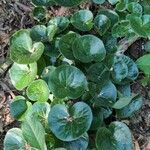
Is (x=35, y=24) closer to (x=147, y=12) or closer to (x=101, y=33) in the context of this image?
(x=101, y=33)

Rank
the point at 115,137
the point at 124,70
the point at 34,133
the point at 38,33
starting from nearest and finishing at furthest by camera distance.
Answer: the point at 34,133, the point at 115,137, the point at 124,70, the point at 38,33

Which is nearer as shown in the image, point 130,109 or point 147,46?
point 130,109

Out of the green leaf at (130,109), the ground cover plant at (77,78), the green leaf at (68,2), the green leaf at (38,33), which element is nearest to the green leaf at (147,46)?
the ground cover plant at (77,78)

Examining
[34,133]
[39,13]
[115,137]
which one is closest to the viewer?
[34,133]

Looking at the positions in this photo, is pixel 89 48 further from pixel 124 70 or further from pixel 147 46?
pixel 147 46

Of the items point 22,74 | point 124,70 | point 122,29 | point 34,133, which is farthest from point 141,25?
point 34,133

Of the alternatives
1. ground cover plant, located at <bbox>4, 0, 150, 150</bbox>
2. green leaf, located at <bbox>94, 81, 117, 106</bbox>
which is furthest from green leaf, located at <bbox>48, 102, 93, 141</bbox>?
green leaf, located at <bbox>94, 81, 117, 106</bbox>

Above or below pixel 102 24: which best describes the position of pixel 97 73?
below

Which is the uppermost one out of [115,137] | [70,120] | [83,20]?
[83,20]

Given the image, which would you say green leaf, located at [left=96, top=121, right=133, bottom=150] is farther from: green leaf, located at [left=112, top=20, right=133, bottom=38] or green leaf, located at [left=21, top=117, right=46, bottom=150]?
green leaf, located at [left=112, top=20, right=133, bottom=38]
